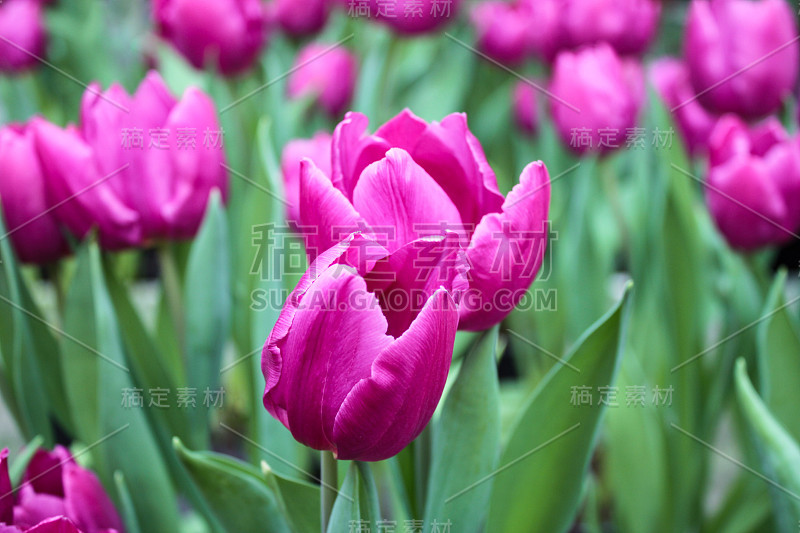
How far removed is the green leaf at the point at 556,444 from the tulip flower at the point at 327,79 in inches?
27.9

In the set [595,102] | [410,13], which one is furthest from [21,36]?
[595,102]

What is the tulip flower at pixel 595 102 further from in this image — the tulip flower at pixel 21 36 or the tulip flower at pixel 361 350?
the tulip flower at pixel 21 36

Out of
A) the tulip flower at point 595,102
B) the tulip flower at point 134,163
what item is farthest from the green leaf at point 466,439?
the tulip flower at point 595,102

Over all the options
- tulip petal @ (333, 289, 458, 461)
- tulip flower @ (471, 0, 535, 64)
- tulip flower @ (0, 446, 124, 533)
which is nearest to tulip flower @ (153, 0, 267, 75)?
tulip flower @ (471, 0, 535, 64)

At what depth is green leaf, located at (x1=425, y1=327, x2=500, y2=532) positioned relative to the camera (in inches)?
15.6

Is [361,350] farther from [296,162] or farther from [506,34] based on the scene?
[506,34]

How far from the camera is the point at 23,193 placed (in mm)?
523

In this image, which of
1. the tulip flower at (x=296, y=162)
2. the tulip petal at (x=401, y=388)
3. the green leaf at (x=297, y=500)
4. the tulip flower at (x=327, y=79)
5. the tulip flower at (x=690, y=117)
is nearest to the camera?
the tulip petal at (x=401, y=388)

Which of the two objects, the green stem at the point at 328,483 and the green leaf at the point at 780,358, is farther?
the green leaf at the point at 780,358

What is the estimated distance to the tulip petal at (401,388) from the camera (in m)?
0.28

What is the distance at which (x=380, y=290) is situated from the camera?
0.31m

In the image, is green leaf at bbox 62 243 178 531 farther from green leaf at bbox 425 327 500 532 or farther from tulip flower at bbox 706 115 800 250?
tulip flower at bbox 706 115 800 250

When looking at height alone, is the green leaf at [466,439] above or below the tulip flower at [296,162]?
below

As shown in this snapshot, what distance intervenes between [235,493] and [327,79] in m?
0.76
